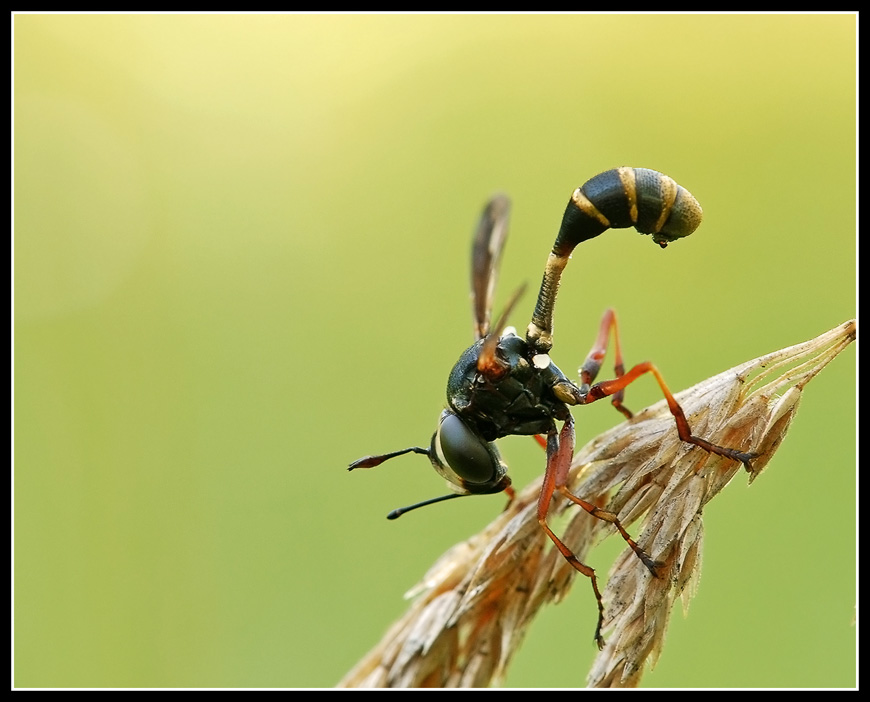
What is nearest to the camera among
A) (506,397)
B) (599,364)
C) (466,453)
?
(466,453)

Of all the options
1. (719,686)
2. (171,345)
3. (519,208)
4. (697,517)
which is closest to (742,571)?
(719,686)

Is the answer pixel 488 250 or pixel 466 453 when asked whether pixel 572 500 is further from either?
pixel 488 250

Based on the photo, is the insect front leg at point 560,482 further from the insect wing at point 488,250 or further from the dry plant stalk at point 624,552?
the insect wing at point 488,250

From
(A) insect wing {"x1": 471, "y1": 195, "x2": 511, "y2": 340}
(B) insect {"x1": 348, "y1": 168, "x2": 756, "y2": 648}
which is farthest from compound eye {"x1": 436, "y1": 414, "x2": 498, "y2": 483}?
(A) insect wing {"x1": 471, "y1": 195, "x2": 511, "y2": 340}

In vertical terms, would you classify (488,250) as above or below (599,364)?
above

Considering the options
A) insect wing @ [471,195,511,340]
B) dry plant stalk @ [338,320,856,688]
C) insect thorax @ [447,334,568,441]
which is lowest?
dry plant stalk @ [338,320,856,688]

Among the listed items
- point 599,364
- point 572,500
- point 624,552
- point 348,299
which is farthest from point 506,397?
point 348,299

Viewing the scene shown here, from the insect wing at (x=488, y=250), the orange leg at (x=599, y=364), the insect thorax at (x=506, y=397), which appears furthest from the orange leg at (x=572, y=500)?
the insect wing at (x=488, y=250)

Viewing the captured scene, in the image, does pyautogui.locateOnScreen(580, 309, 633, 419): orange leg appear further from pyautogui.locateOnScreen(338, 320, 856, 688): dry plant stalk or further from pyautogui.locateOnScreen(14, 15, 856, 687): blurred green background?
pyautogui.locateOnScreen(14, 15, 856, 687): blurred green background
